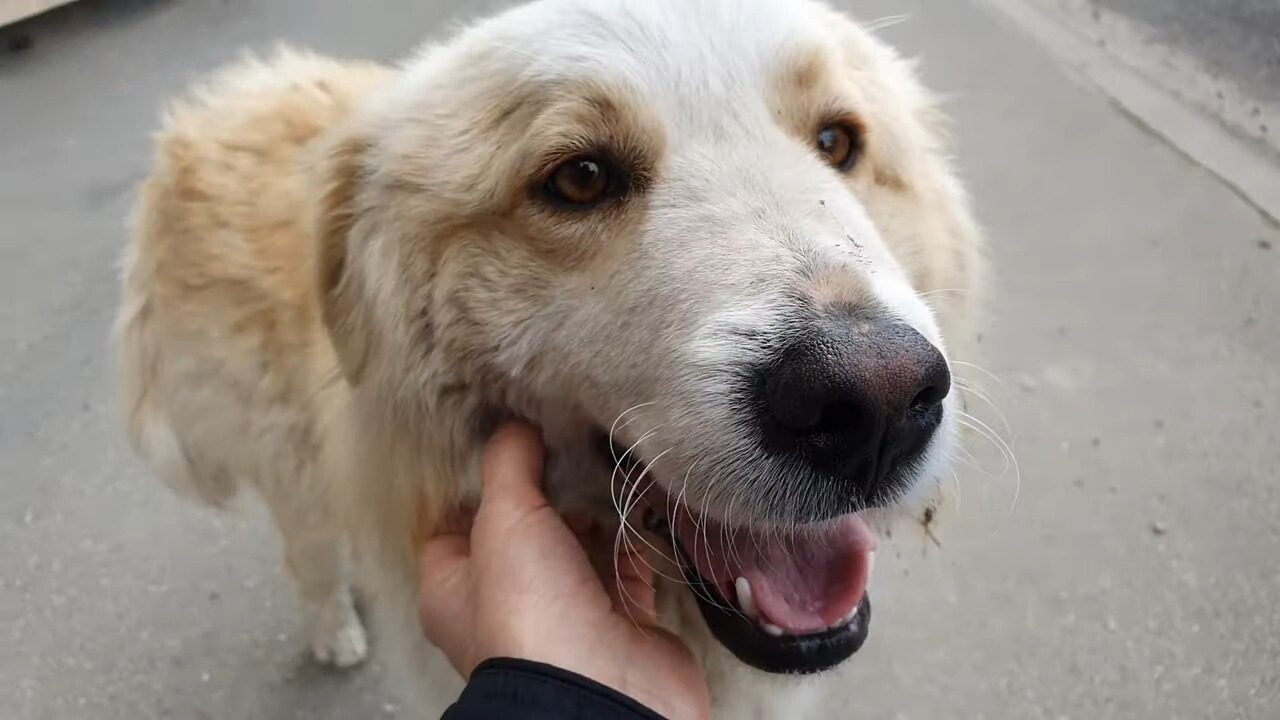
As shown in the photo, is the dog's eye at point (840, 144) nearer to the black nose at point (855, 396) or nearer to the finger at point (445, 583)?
the black nose at point (855, 396)

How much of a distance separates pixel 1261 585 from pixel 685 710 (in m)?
1.98

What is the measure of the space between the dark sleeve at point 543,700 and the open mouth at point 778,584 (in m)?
0.27

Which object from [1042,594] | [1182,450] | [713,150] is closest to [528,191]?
[713,150]

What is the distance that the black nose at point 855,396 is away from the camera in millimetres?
1033

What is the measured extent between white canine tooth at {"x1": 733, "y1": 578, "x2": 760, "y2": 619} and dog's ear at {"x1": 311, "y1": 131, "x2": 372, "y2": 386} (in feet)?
2.29

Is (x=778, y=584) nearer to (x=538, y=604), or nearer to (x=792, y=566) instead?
(x=792, y=566)

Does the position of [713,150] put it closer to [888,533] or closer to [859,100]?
[859,100]

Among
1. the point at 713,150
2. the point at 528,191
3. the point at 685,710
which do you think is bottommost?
the point at 685,710

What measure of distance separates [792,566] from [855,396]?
0.47 meters

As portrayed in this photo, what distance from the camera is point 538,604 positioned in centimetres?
127

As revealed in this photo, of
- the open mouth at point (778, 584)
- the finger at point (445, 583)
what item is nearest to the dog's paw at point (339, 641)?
the finger at point (445, 583)

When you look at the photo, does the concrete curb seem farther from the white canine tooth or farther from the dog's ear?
the dog's ear

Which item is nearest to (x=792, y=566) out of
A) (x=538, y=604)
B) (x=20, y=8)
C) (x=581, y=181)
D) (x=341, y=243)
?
(x=538, y=604)

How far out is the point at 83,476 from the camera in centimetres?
Answer: 297
